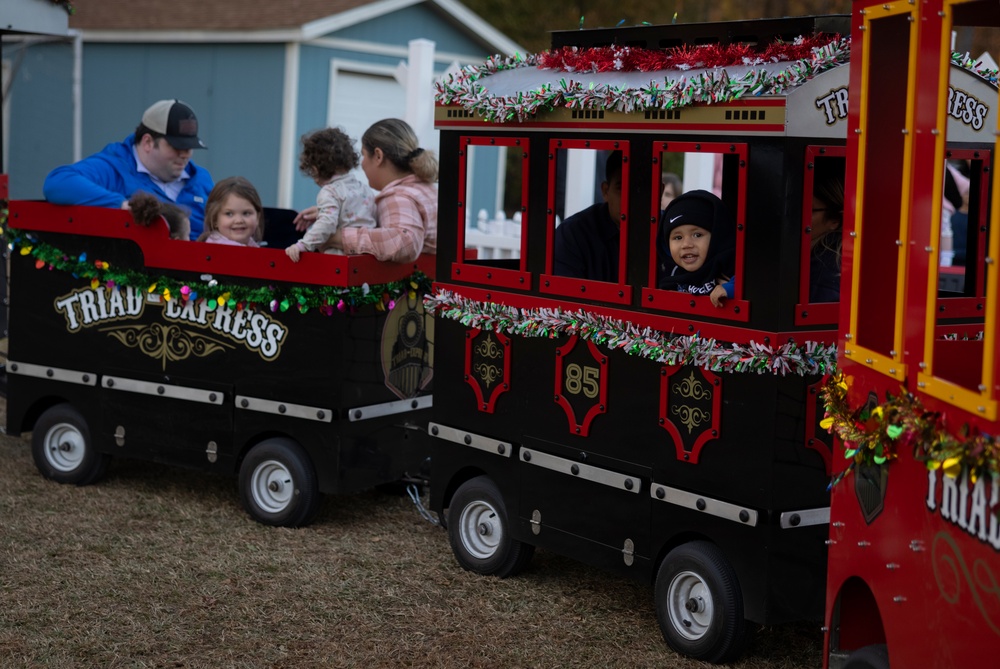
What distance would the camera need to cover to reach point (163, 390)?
6.07 m

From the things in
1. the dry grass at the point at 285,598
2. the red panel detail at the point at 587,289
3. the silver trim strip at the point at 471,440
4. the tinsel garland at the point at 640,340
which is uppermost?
the red panel detail at the point at 587,289

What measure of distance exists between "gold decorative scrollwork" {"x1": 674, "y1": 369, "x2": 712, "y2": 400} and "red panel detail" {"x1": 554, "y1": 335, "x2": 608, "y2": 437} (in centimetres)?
36

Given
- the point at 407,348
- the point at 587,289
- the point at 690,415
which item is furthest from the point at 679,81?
the point at 407,348

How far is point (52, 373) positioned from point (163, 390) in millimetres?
723

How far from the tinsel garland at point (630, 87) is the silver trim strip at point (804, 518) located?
1.37 m

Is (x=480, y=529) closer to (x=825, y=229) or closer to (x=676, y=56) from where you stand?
(x=825, y=229)

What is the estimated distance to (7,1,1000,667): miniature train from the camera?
9.77ft

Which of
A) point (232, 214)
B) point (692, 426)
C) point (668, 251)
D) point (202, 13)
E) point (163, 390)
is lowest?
point (163, 390)

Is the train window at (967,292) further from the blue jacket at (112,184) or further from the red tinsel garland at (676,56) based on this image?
the blue jacket at (112,184)

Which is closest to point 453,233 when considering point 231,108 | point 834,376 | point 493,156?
point 834,376

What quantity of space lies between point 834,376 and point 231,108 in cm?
1221

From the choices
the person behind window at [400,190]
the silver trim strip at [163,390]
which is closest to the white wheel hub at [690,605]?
the person behind window at [400,190]

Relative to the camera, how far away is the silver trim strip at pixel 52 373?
20.6 ft

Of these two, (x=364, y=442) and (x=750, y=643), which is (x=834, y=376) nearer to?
(x=750, y=643)
